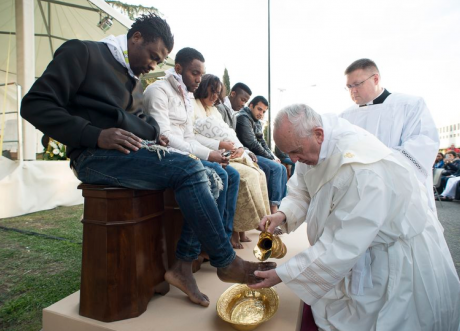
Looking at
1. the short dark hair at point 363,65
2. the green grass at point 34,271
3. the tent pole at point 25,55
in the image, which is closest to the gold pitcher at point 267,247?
the green grass at point 34,271

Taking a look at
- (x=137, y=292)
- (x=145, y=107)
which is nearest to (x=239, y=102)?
(x=145, y=107)

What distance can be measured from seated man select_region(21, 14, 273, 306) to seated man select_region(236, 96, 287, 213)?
2.15m

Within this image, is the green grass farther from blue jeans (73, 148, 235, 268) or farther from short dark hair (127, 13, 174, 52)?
short dark hair (127, 13, 174, 52)

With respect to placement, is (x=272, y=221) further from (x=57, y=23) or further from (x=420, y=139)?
(x=57, y=23)

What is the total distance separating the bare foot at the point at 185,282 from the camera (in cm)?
178

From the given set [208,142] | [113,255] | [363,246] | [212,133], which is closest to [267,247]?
[363,246]

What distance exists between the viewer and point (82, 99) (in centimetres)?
174

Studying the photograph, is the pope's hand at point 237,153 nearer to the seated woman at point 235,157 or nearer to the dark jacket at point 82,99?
the seated woman at point 235,157

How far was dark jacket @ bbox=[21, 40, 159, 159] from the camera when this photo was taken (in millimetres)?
1566

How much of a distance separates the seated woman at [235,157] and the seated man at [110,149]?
1022 millimetres

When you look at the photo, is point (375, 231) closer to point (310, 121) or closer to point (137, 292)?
point (310, 121)

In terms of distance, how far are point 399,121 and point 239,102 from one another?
91.5 inches

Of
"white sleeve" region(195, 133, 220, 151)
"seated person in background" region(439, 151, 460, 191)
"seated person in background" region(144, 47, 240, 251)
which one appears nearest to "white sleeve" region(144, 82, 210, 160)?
"seated person in background" region(144, 47, 240, 251)

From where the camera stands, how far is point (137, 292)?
1.65 meters
